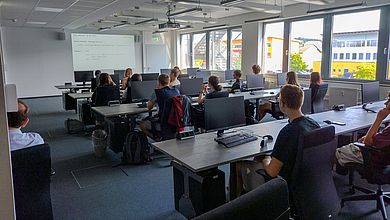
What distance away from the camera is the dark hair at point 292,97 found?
2.30 m

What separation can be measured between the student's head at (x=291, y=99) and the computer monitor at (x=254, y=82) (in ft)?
15.1

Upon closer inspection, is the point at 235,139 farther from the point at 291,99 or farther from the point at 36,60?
the point at 36,60

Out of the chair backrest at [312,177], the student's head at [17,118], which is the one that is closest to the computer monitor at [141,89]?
the student's head at [17,118]

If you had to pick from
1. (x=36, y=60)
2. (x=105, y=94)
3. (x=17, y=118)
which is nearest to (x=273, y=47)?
(x=105, y=94)

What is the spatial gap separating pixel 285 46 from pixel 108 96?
547 cm

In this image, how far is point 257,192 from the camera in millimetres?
801

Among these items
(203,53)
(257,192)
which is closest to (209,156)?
(257,192)

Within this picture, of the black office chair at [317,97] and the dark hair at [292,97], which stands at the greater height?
the dark hair at [292,97]

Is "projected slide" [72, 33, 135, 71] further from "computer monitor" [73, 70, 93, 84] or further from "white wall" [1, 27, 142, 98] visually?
"computer monitor" [73, 70, 93, 84]

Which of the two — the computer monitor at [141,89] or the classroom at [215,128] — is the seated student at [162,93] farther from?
the computer monitor at [141,89]

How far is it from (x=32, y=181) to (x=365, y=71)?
7.07 metres

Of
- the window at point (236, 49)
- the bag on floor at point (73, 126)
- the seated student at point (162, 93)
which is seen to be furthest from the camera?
the window at point (236, 49)

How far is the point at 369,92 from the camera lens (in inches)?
176

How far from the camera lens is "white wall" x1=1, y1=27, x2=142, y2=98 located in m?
10.8
